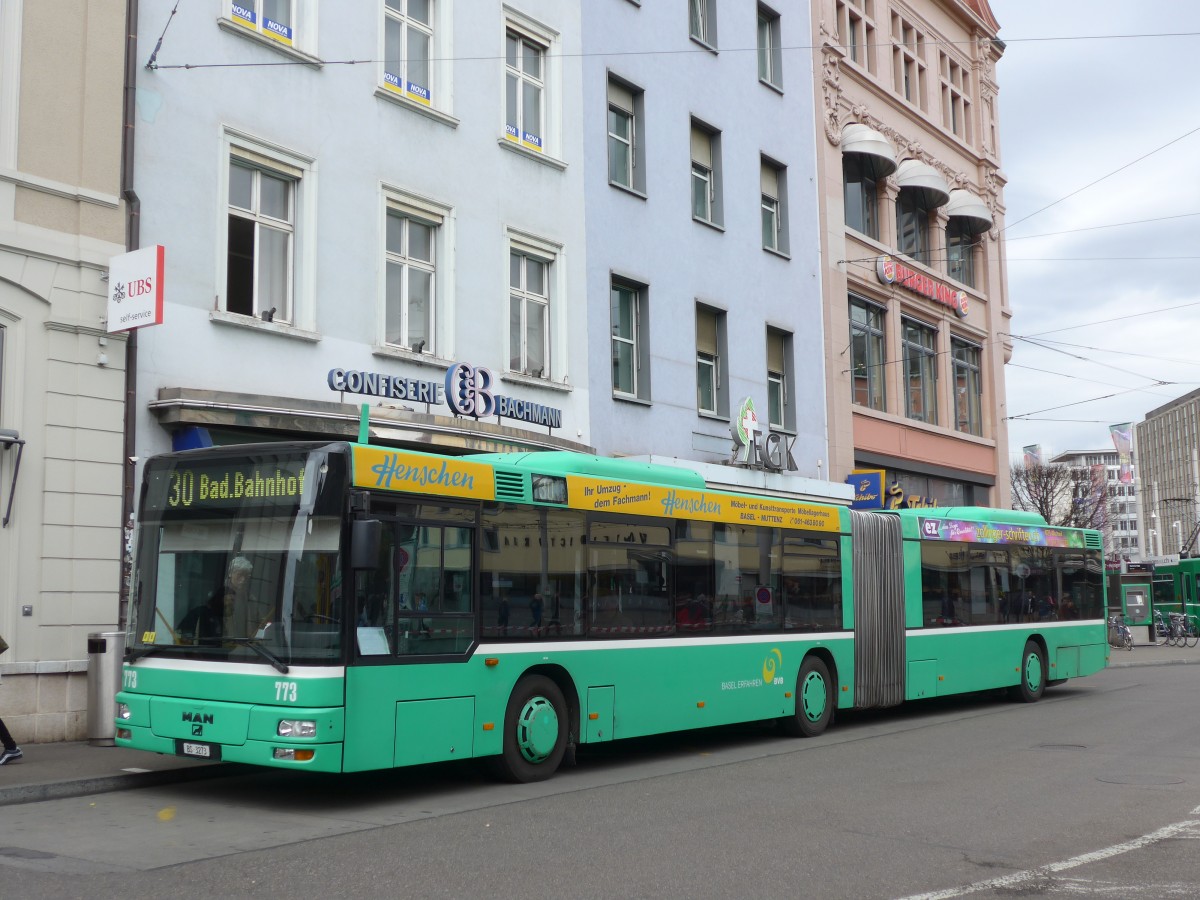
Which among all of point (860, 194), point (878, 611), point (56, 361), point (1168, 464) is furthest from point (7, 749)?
point (1168, 464)

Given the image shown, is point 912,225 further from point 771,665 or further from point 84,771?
point 84,771

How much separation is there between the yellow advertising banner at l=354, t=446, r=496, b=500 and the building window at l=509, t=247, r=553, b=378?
361 inches

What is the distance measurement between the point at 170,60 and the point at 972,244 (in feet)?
87.9

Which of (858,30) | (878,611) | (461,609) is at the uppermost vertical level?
(858,30)

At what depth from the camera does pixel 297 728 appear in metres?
9.56

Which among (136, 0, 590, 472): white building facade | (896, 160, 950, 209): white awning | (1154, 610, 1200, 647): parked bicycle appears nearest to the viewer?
(136, 0, 590, 472): white building facade

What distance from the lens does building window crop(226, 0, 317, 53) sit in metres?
16.4

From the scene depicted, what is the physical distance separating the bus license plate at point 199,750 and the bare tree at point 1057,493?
62.3m

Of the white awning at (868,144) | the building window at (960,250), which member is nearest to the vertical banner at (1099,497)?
the building window at (960,250)

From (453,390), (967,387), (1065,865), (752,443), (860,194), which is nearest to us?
(1065,865)

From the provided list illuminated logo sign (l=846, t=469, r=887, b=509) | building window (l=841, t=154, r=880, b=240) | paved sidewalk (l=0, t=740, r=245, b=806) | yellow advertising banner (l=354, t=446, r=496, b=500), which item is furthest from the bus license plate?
building window (l=841, t=154, r=880, b=240)

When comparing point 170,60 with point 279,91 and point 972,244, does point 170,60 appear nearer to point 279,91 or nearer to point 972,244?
point 279,91

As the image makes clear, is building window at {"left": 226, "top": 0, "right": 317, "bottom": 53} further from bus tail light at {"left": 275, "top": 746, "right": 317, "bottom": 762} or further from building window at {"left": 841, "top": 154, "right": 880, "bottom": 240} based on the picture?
building window at {"left": 841, "top": 154, "right": 880, "bottom": 240}

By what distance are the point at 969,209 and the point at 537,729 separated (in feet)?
88.8
